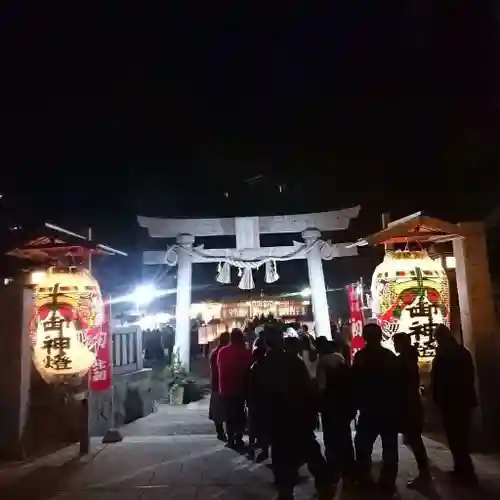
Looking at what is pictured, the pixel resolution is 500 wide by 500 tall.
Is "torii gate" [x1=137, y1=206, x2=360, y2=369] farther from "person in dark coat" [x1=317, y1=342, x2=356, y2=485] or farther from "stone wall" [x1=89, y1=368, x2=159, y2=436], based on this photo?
"person in dark coat" [x1=317, y1=342, x2=356, y2=485]

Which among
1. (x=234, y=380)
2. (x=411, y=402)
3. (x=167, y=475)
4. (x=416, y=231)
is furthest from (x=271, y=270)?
(x=411, y=402)

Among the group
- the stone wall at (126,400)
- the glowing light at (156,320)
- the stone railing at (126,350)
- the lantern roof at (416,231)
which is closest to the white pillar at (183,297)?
the stone wall at (126,400)

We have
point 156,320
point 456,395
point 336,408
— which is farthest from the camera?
point 156,320

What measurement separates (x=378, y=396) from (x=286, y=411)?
142 cm

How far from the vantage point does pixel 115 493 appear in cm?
751

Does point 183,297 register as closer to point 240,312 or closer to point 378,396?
point 240,312

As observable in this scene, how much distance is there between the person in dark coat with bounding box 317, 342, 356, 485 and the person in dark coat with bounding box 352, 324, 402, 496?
5.4 inches

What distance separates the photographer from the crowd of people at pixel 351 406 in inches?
245

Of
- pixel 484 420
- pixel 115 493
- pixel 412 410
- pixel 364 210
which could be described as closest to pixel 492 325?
pixel 484 420

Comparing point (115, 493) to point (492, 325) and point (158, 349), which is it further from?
point (158, 349)

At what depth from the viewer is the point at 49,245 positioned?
9133mm

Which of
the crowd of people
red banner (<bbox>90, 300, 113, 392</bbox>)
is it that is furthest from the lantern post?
the crowd of people

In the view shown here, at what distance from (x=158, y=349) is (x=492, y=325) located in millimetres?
15585

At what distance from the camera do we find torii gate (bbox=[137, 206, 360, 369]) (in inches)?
674
